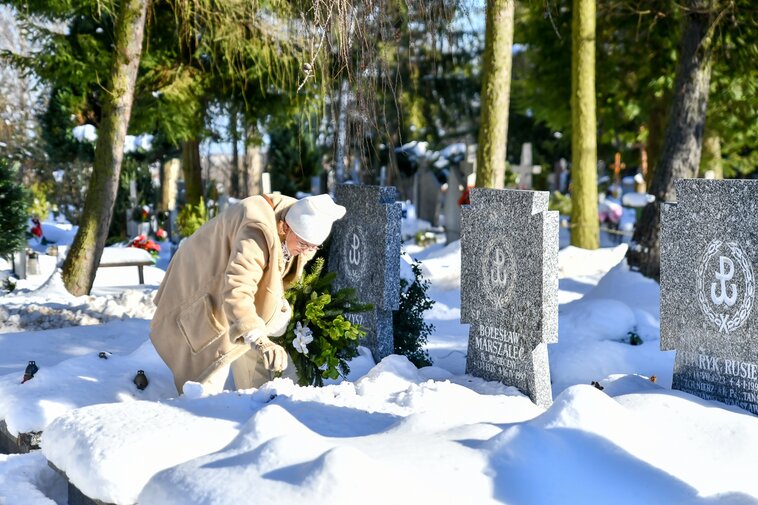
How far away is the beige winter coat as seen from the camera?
4.93m

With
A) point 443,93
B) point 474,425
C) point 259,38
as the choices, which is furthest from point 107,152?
point 443,93

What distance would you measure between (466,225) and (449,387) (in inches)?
64.5

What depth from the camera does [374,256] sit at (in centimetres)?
758

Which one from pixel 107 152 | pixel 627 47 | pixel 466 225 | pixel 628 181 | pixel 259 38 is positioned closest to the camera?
pixel 466 225

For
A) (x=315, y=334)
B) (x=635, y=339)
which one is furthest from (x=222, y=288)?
(x=635, y=339)

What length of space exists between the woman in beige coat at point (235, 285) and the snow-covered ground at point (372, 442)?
343 mm

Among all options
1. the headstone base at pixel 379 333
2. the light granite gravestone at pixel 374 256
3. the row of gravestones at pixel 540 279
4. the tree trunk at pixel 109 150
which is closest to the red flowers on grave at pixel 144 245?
the tree trunk at pixel 109 150

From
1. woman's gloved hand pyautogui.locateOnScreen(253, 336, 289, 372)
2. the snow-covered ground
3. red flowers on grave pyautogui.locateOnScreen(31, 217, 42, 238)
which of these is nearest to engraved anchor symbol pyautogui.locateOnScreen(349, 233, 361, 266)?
the snow-covered ground

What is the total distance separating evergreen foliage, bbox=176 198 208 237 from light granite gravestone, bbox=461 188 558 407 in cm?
1153

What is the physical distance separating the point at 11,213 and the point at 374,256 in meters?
5.68

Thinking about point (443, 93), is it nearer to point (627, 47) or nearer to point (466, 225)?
point (627, 47)

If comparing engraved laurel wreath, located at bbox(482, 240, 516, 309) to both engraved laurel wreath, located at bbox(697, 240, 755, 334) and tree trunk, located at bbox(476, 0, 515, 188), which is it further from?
tree trunk, located at bbox(476, 0, 515, 188)

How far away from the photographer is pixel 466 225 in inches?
275

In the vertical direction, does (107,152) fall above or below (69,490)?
above
